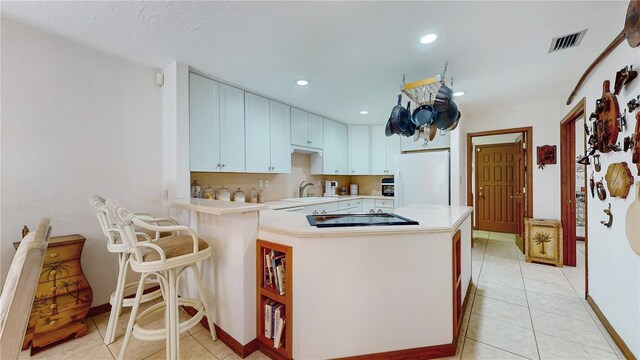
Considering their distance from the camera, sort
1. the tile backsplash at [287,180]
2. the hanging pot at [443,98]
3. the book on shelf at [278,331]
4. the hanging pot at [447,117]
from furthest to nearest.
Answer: the tile backsplash at [287,180], the hanging pot at [447,117], the hanging pot at [443,98], the book on shelf at [278,331]

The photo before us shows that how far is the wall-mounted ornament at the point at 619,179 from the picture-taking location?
1.56 meters

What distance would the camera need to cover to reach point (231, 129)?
→ 2.90 meters

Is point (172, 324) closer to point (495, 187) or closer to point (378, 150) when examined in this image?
point (378, 150)

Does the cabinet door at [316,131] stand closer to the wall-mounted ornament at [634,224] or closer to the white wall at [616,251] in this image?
the white wall at [616,251]

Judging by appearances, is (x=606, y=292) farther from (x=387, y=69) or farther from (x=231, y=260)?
(x=231, y=260)

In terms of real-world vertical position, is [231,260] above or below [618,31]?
below

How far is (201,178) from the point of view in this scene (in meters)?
3.05

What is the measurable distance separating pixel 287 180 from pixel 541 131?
3.82 meters

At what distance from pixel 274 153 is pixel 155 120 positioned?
1.41 m

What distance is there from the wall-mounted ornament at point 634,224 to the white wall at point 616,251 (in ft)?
0.18

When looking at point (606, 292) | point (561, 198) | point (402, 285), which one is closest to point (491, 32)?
point (402, 285)

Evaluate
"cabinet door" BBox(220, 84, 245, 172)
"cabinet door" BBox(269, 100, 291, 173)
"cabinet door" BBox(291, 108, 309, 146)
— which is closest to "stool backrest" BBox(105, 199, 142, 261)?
"cabinet door" BBox(220, 84, 245, 172)

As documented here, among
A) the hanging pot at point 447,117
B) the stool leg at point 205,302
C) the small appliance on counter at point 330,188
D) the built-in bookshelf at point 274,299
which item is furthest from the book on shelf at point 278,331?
the small appliance on counter at point 330,188

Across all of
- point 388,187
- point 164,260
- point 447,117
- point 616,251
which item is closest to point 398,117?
point 447,117
